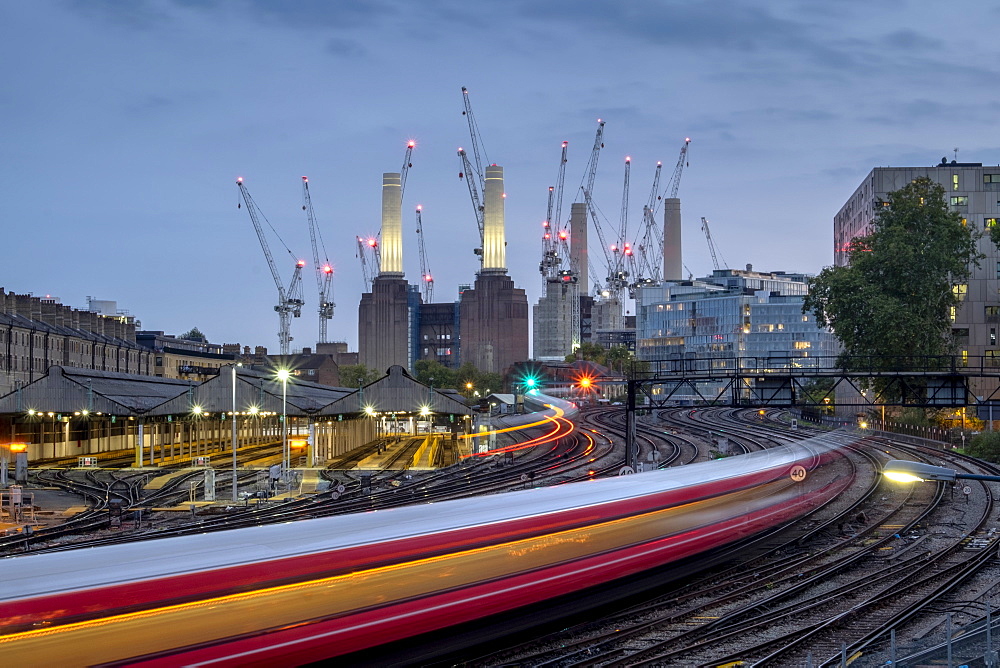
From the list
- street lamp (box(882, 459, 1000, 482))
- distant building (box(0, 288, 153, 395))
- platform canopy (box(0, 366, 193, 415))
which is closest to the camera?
street lamp (box(882, 459, 1000, 482))

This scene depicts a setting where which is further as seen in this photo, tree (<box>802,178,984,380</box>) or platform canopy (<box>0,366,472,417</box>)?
tree (<box>802,178,984,380</box>)

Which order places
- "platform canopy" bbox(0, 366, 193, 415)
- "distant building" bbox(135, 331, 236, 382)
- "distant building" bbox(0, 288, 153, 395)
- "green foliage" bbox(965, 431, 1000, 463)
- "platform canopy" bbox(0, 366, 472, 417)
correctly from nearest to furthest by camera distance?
"green foliage" bbox(965, 431, 1000, 463) → "platform canopy" bbox(0, 366, 193, 415) → "platform canopy" bbox(0, 366, 472, 417) → "distant building" bbox(0, 288, 153, 395) → "distant building" bbox(135, 331, 236, 382)

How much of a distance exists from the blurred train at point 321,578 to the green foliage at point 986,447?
155 ft

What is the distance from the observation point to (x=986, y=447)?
6700 cm

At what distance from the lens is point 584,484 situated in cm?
2653

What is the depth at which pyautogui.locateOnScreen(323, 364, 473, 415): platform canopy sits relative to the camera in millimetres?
74188

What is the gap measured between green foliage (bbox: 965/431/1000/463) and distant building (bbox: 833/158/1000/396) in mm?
31631

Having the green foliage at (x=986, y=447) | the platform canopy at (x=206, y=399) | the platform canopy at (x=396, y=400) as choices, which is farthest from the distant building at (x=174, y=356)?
the green foliage at (x=986, y=447)

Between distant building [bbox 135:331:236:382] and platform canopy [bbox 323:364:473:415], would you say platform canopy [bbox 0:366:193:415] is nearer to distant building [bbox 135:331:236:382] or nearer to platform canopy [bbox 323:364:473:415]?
platform canopy [bbox 323:364:473:415]

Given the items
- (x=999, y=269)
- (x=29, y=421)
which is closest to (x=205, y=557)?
(x=29, y=421)

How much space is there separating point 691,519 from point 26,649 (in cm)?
1962

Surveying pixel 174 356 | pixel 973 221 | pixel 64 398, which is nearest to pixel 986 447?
pixel 973 221

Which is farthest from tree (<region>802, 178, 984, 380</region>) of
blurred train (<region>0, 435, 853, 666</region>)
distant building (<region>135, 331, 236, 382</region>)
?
distant building (<region>135, 331, 236, 382</region>)

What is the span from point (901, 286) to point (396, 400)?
4645cm
